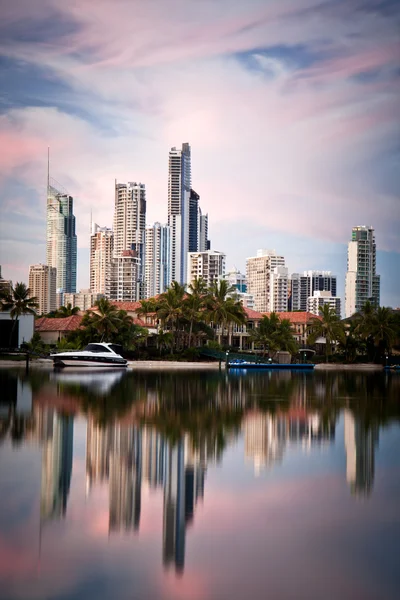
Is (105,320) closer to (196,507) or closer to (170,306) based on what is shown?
(170,306)

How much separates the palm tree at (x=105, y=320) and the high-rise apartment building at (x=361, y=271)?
123 m

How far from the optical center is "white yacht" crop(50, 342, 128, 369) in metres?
60.6

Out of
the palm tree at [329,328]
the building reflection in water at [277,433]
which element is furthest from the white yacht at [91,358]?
the building reflection in water at [277,433]

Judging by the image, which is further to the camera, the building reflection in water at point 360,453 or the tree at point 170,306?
the tree at point 170,306

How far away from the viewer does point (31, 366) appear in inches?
2442

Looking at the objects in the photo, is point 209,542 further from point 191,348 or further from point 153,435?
point 191,348

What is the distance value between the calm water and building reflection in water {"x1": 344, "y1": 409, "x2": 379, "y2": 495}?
0.16 feet

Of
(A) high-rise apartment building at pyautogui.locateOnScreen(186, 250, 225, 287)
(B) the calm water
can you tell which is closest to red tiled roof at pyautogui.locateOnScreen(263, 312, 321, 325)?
(B) the calm water

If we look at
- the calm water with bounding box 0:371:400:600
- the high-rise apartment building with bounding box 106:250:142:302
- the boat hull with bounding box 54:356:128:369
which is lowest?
the boat hull with bounding box 54:356:128:369

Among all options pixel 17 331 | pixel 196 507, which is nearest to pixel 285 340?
pixel 17 331

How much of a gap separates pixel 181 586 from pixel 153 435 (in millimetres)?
11244

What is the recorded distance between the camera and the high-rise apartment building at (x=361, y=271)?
613 ft

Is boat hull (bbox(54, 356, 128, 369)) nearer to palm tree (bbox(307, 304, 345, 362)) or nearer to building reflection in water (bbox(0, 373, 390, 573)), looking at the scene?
palm tree (bbox(307, 304, 345, 362))

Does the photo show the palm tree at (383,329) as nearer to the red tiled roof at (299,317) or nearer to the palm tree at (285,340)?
the palm tree at (285,340)
